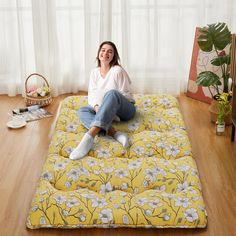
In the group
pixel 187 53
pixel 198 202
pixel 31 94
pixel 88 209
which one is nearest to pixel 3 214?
Result: pixel 88 209

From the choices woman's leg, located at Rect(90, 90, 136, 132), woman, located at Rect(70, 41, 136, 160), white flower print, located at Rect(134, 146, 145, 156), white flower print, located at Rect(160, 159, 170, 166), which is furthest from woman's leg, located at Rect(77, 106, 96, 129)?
white flower print, located at Rect(160, 159, 170, 166)

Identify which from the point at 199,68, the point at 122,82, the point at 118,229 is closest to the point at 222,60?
the point at 199,68

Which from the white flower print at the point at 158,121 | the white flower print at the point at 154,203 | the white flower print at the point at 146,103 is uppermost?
the white flower print at the point at 146,103

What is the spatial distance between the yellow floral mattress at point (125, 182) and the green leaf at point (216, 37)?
65cm

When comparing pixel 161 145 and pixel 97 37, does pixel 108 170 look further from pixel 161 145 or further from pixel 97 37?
pixel 97 37

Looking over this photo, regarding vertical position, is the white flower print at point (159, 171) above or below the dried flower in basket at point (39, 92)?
below

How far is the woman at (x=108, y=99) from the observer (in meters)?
3.31

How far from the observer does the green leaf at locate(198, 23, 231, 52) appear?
12.6 ft

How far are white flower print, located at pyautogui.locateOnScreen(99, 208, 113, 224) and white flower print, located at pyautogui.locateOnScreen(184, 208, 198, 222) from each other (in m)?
0.40

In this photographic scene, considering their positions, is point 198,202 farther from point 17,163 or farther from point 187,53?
point 187,53

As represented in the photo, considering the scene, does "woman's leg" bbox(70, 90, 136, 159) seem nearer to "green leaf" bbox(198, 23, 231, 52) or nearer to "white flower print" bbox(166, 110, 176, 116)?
"white flower print" bbox(166, 110, 176, 116)

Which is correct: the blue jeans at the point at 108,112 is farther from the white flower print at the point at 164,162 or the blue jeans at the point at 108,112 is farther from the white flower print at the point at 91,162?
the white flower print at the point at 164,162

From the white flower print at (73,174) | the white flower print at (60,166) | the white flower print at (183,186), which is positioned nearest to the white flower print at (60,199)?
the white flower print at (73,174)

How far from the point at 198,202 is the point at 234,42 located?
4.45ft
